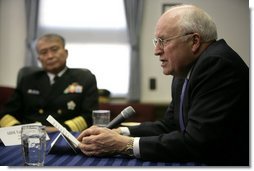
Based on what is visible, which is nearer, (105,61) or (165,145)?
(165,145)

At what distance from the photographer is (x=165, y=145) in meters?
0.89

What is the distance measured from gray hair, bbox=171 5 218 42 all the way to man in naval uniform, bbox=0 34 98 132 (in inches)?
18.6

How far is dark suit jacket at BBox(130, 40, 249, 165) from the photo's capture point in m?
0.87

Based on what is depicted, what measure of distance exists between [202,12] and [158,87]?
0.34 m

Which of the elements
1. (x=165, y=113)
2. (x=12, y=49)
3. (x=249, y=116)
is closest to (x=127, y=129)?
(x=165, y=113)

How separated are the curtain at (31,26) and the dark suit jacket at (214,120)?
2.04 feet

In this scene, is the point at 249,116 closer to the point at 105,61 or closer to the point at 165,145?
the point at 165,145

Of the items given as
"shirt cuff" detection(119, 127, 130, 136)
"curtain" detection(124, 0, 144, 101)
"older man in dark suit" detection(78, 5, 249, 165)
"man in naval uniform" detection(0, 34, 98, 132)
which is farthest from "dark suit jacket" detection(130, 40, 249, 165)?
"man in naval uniform" detection(0, 34, 98, 132)

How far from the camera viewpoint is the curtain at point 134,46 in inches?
50.3

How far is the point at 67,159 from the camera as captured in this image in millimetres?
899

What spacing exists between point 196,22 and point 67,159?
56 centimetres

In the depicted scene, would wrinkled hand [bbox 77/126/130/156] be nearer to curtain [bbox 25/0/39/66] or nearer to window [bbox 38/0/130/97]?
window [bbox 38/0/130/97]

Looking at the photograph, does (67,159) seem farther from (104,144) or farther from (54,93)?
(54,93)

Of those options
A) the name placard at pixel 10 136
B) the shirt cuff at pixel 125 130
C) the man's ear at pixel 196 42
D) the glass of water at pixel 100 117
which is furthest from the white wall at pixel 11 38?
the man's ear at pixel 196 42
